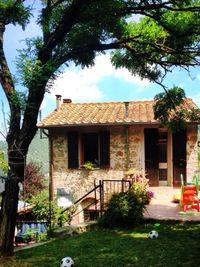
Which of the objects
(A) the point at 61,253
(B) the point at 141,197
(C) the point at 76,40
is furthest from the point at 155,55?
(A) the point at 61,253

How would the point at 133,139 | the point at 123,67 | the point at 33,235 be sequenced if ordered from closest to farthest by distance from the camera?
the point at 123,67, the point at 33,235, the point at 133,139

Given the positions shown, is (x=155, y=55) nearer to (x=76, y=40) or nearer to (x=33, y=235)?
(x=76, y=40)

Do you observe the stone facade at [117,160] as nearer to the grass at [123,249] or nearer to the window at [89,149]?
the window at [89,149]

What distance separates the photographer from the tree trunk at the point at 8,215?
7129mm

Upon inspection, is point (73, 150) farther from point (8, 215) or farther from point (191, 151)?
point (8, 215)

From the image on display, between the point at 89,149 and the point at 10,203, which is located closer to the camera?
the point at 10,203

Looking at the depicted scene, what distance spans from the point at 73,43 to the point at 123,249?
4.77 m

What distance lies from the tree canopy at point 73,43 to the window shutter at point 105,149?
7210 mm

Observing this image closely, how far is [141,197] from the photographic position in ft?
33.8

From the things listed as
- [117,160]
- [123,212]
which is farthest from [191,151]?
[123,212]

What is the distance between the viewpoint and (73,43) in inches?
331

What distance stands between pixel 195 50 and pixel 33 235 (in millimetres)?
9369

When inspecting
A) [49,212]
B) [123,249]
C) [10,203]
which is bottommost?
[49,212]

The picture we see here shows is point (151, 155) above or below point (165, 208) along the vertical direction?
above
